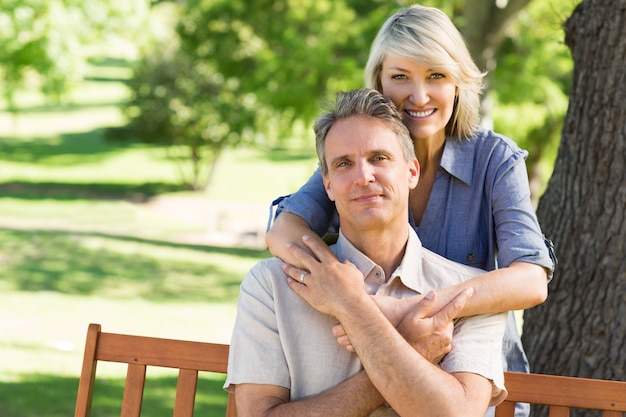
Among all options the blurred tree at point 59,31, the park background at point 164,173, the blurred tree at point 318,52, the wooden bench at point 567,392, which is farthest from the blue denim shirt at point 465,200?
the blurred tree at point 59,31

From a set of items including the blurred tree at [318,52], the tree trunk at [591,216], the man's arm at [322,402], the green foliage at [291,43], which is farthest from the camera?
the green foliage at [291,43]

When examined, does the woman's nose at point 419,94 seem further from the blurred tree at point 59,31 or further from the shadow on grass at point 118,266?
the blurred tree at point 59,31

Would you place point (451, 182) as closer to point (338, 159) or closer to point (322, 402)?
point (338, 159)

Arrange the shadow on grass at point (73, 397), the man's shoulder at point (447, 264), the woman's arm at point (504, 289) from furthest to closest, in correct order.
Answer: the shadow on grass at point (73, 397), the man's shoulder at point (447, 264), the woman's arm at point (504, 289)

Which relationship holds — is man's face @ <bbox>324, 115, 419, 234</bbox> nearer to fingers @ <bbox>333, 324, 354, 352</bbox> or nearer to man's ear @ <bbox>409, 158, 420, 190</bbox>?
man's ear @ <bbox>409, 158, 420, 190</bbox>

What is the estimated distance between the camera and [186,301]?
13180 mm

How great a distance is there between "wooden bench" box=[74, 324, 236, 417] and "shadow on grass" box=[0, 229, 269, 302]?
9804 mm

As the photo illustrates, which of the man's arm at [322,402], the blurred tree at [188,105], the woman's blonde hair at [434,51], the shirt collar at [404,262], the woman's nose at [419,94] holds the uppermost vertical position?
the blurred tree at [188,105]

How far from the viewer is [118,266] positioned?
15.3 metres

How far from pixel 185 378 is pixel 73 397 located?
4.88 metres

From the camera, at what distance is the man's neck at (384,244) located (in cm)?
310

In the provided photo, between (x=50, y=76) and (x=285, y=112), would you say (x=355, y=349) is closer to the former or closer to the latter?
(x=285, y=112)

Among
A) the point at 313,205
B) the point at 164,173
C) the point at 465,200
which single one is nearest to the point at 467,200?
the point at 465,200

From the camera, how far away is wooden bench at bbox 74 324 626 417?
127 inches
